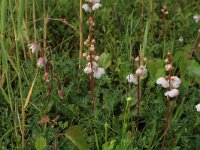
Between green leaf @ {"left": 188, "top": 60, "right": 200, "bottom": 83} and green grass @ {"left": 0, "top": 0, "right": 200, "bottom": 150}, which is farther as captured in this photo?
green leaf @ {"left": 188, "top": 60, "right": 200, "bottom": 83}

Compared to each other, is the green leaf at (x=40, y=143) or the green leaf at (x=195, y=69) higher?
the green leaf at (x=195, y=69)

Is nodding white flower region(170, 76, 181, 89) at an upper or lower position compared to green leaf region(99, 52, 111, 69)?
upper

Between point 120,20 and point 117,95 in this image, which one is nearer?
point 117,95

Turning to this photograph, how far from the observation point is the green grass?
1.76m

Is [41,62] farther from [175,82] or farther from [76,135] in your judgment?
[175,82]

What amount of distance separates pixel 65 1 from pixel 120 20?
1.26 feet

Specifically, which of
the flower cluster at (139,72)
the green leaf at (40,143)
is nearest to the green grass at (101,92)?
the green leaf at (40,143)

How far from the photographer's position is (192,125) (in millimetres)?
1942

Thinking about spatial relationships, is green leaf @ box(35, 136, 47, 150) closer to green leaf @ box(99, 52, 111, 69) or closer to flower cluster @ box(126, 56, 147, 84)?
flower cluster @ box(126, 56, 147, 84)

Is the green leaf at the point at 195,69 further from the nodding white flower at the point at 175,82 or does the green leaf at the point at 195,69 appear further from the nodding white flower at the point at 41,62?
the nodding white flower at the point at 41,62

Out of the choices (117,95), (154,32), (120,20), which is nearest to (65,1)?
(120,20)

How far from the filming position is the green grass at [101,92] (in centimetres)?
176

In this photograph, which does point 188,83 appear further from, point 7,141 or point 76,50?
point 7,141

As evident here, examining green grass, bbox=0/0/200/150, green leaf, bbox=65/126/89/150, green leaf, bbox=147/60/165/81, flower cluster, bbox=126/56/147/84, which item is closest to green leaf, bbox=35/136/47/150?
green grass, bbox=0/0/200/150
